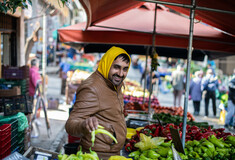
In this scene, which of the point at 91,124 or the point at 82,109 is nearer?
the point at 91,124

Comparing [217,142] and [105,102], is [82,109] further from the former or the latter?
[217,142]

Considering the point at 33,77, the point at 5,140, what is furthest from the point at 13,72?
the point at 5,140

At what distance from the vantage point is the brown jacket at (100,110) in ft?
8.15

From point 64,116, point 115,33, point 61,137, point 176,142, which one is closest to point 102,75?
point 176,142

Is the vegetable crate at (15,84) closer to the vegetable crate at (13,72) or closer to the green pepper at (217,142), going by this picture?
the vegetable crate at (13,72)

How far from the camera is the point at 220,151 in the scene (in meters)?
3.57

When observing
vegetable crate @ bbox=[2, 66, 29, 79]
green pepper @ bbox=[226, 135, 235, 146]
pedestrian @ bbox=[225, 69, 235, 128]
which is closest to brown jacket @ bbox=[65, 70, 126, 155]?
green pepper @ bbox=[226, 135, 235, 146]

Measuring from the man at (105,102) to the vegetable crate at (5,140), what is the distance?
3.80 feet

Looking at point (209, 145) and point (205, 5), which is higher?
point (205, 5)

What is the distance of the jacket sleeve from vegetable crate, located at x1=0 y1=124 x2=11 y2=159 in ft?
4.03

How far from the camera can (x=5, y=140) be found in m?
3.34

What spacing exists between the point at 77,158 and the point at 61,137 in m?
5.57

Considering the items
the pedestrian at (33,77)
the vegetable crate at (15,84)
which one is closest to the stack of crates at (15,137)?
the vegetable crate at (15,84)

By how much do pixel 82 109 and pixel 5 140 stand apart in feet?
4.85
